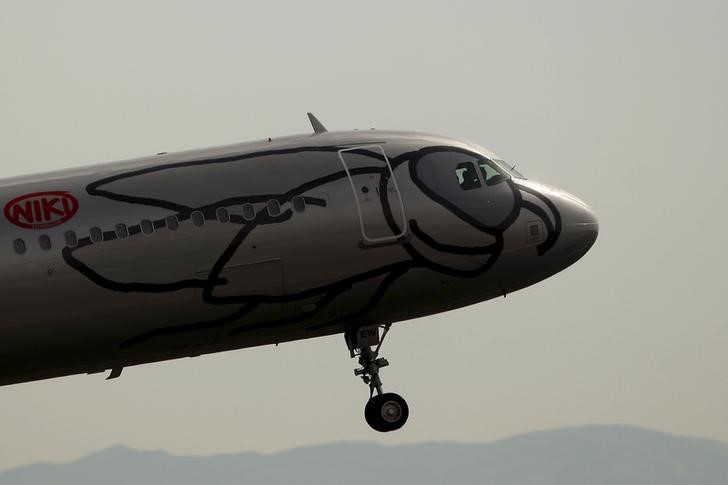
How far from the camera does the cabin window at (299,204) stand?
155 ft

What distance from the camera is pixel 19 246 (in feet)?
149

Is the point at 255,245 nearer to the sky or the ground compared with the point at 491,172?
nearer to the ground

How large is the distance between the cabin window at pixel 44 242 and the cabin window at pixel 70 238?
404 millimetres

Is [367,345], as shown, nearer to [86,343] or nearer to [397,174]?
[397,174]

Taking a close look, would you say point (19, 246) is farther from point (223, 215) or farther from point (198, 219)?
point (223, 215)

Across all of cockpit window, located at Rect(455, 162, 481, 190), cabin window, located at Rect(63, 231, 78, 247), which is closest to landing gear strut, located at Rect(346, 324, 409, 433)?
cockpit window, located at Rect(455, 162, 481, 190)

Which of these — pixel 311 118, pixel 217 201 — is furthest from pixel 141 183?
pixel 311 118

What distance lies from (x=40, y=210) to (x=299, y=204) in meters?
6.29

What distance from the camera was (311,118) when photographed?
51.3 meters

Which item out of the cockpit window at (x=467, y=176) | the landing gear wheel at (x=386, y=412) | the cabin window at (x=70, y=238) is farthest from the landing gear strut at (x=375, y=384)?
the cabin window at (x=70, y=238)

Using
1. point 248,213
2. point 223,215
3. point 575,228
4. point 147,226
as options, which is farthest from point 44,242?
point 575,228

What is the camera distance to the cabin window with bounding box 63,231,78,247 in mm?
45625

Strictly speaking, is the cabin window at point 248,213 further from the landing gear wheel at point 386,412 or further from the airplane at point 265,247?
the landing gear wheel at point 386,412

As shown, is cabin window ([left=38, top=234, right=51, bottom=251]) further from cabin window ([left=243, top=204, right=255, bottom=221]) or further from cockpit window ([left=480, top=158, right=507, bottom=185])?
cockpit window ([left=480, top=158, right=507, bottom=185])
